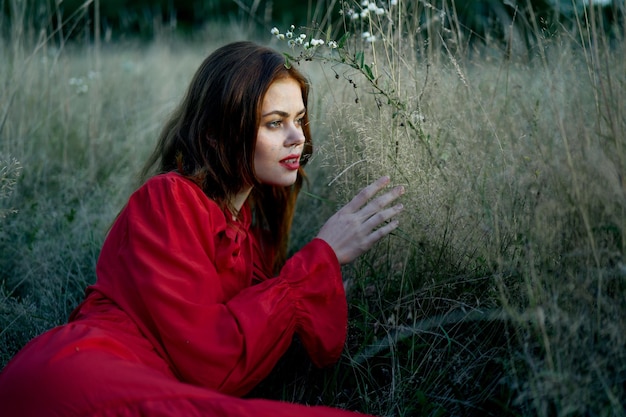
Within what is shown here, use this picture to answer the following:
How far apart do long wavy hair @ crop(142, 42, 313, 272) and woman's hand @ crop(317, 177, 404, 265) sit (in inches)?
13.8

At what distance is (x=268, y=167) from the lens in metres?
2.23

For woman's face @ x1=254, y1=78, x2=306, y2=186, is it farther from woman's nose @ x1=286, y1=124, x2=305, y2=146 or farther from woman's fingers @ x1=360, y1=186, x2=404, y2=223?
woman's fingers @ x1=360, y1=186, x2=404, y2=223

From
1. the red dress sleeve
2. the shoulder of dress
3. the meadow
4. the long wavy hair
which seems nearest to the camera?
the meadow

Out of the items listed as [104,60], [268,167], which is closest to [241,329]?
[268,167]

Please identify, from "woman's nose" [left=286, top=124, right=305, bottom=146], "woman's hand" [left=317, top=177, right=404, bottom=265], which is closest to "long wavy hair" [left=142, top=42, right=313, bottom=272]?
"woman's nose" [left=286, top=124, right=305, bottom=146]

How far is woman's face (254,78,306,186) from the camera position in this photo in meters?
2.19

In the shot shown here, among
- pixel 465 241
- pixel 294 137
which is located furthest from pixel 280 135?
pixel 465 241

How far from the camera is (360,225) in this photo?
2.09 metres

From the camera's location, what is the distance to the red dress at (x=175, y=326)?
162 centimetres

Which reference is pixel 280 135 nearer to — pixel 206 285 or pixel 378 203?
pixel 378 203

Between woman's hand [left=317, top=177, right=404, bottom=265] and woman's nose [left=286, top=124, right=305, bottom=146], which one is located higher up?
woman's nose [left=286, top=124, right=305, bottom=146]

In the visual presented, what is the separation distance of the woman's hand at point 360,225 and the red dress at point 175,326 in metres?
0.05

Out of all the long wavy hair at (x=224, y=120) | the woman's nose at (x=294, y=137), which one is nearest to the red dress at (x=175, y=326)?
the long wavy hair at (x=224, y=120)

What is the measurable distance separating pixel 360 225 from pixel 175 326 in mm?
650
